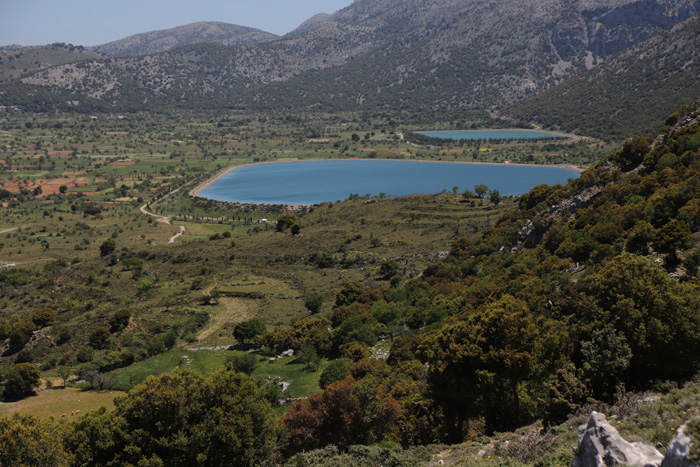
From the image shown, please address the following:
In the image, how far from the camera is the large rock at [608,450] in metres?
9.04

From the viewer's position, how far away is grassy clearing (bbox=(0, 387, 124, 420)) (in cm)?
2894

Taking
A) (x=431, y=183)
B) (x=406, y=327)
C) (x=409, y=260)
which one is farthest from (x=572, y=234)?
(x=431, y=183)

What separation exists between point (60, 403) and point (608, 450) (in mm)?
31696

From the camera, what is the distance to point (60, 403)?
30.3 metres

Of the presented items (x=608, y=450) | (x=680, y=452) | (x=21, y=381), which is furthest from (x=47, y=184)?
(x=680, y=452)

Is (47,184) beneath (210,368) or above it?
above

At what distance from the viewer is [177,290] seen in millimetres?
56281

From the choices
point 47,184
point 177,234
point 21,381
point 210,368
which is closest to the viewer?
point 21,381

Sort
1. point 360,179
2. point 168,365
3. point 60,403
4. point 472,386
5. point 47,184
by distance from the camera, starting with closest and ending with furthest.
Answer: point 472,386 → point 60,403 → point 168,365 → point 47,184 → point 360,179

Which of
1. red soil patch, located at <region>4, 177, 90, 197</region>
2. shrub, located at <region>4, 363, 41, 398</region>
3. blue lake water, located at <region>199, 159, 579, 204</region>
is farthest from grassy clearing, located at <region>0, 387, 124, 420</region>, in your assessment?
red soil patch, located at <region>4, 177, 90, 197</region>

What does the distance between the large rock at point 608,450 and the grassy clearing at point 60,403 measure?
27.3 meters

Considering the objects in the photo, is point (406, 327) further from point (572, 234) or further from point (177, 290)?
point (177, 290)

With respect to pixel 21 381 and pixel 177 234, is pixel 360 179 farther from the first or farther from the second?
pixel 21 381

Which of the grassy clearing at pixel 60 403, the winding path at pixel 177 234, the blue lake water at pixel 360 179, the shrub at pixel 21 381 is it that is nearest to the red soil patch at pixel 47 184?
the blue lake water at pixel 360 179
